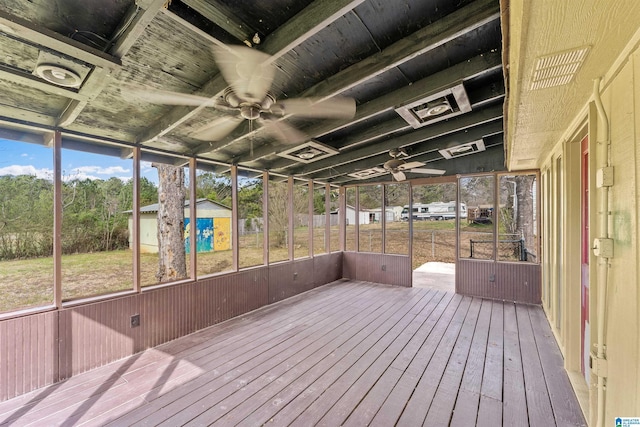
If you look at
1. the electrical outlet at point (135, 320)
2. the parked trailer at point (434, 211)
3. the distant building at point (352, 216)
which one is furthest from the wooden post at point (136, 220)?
the parked trailer at point (434, 211)

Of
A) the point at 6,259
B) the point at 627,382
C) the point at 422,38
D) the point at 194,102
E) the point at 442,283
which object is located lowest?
the point at 442,283

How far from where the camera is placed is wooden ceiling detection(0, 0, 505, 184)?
5.07ft

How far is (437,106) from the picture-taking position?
2.65 meters

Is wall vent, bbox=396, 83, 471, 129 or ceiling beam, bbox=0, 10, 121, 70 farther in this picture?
wall vent, bbox=396, 83, 471, 129

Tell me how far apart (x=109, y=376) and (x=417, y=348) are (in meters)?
3.30

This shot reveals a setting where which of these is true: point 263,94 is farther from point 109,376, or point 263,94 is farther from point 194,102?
point 109,376

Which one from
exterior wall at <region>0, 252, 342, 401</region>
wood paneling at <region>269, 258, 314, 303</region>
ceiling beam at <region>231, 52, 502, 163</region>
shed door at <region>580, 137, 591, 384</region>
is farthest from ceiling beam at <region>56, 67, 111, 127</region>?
shed door at <region>580, 137, 591, 384</region>

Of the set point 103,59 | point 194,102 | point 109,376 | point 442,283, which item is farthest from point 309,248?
point 103,59

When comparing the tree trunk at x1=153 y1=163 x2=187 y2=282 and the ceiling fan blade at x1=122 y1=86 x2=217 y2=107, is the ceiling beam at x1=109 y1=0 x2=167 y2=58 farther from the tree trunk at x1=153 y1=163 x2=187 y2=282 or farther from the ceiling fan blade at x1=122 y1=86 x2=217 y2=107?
the tree trunk at x1=153 y1=163 x2=187 y2=282

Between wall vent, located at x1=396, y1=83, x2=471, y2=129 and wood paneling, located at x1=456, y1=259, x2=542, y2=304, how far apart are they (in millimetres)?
3603

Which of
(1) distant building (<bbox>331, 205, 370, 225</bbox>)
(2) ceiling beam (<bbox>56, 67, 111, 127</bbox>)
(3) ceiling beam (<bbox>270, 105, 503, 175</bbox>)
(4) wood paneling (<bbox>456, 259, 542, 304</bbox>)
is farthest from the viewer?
(1) distant building (<bbox>331, 205, 370, 225</bbox>)

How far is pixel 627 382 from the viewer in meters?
1.32

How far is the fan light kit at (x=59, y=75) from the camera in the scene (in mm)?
1582

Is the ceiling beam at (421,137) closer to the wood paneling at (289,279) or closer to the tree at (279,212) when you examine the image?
the tree at (279,212)
